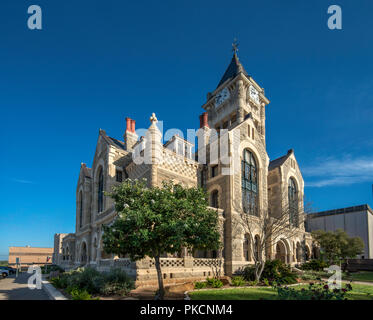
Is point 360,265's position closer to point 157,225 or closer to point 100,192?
point 100,192

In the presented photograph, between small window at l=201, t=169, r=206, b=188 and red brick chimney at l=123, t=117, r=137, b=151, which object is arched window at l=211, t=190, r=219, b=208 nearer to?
small window at l=201, t=169, r=206, b=188

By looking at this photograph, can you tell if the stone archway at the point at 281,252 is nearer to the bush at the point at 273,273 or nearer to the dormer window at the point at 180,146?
the bush at the point at 273,273

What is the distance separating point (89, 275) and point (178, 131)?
14.9 metres

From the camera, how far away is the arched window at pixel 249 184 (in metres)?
22.6

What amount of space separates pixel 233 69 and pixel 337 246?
2625cm

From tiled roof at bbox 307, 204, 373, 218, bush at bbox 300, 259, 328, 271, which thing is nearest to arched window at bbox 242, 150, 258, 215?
bush at bbox 300, 259, 328, 271

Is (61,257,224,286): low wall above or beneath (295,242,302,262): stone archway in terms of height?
above

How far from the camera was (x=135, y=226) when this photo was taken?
1077 cm

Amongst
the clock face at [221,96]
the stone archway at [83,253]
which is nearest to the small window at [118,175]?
the stone archway at [83,253]

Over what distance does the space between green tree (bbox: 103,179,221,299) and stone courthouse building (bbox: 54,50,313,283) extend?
12.3 feet

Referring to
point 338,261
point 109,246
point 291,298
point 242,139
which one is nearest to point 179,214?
point 109,246

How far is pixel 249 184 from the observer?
926 inches

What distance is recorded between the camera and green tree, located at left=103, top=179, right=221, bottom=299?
1056cm
